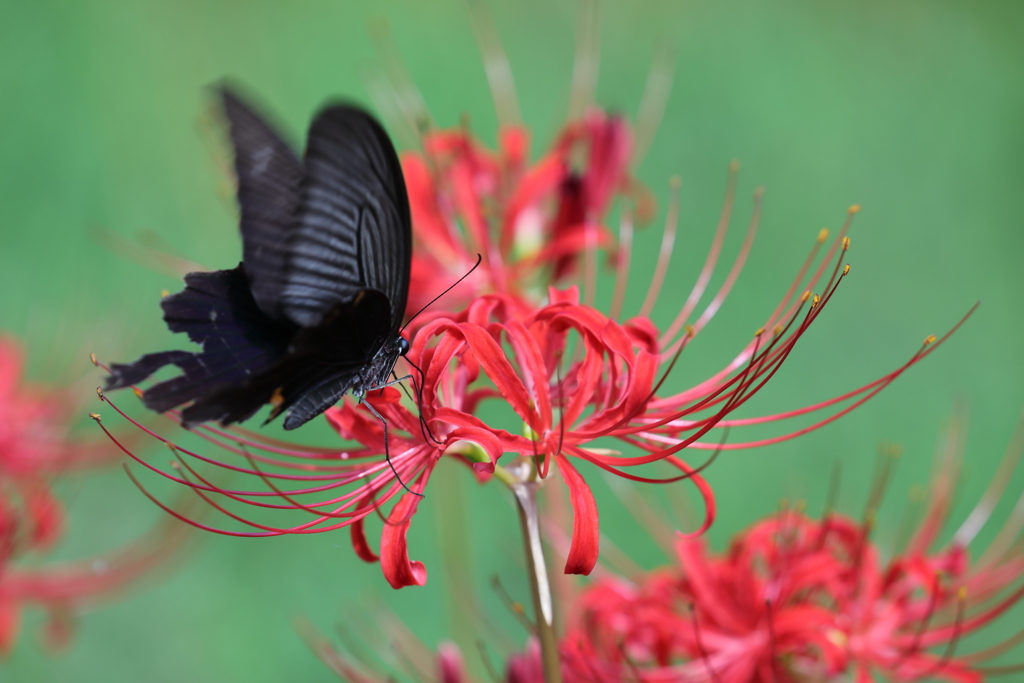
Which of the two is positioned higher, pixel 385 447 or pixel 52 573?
pixel 385 447

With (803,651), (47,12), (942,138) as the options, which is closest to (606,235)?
(803,651)

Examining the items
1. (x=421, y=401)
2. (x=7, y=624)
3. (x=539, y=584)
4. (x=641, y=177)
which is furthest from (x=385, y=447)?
(x=641, y=177)

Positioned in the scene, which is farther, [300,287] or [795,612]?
[795,612]

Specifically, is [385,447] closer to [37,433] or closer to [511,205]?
[511,205]

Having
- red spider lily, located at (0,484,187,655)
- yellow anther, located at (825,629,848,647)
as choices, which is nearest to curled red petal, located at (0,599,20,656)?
red spider lily, located at (0,484,187,655)

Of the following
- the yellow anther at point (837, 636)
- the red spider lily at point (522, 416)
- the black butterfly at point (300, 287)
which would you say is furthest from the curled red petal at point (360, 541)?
the yellow anther at point (837, 636)

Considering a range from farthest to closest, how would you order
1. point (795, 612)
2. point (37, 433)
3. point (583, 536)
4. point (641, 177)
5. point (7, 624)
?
point (641, 177)
point (37, 433)
point (7, 624)
point (795, 612)
point (583, 536)

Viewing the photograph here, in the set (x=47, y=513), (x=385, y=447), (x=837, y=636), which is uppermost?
(x=385, y=447)

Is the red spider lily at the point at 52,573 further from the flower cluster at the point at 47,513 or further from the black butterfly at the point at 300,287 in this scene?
the black butterfly at the point at 300,287
